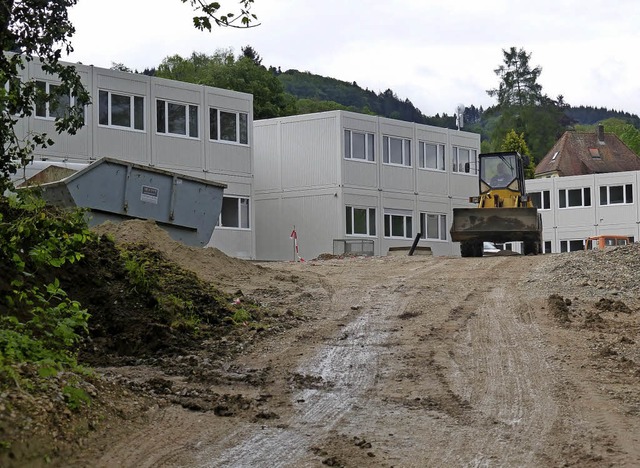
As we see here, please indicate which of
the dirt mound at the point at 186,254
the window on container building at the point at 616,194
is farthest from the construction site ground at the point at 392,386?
the window on container building at the point at 616,194

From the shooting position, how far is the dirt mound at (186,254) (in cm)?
2025

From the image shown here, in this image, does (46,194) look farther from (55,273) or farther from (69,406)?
(69,406)

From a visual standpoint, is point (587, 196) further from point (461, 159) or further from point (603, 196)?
point (461, 159)

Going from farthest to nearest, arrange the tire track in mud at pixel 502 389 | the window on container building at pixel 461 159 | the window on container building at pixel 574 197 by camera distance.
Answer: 1. the window on container building at pixel 574 197
2. the window on container building at pixel 461 159
3. the tire track in mud at pixel 502 389

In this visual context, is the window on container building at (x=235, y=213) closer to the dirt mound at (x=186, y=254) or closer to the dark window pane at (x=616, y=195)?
the dirt mound at (x=186, y=254)

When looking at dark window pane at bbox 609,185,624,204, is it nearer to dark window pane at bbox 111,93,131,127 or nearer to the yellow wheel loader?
the yellow wheel loader

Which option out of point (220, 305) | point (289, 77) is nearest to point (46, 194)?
point (220, 305)

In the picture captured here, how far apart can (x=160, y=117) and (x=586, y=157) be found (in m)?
55.7

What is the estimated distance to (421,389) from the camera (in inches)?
433

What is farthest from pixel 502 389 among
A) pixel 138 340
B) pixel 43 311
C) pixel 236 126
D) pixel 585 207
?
pixel 585 207

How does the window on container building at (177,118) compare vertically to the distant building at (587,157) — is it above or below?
below

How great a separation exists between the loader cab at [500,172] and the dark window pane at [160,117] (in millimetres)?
11836

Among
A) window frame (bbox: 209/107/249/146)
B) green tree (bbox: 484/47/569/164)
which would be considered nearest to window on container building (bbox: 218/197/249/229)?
window frame (bbox: 209/107/249/146)

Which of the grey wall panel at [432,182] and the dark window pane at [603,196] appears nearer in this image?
the grey wall panel at [432,182]
